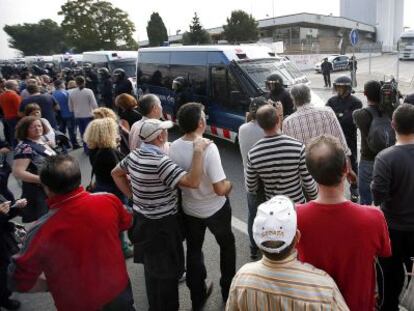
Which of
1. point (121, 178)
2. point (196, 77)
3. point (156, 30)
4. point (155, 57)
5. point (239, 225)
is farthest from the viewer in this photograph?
point (156, 30)

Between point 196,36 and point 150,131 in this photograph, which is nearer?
point 150,131

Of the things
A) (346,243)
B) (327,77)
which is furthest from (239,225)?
(327,77)

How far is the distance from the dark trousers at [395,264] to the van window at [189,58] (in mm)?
7119

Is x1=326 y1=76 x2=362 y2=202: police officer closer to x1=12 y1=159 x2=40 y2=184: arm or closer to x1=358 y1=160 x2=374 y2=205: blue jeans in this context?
x1=358 y1=160 x2=374 y2=205: blue jeans

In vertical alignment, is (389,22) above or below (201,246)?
above

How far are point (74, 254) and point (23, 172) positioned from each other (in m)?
2.31

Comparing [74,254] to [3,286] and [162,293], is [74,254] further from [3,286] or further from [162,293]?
[3,286]

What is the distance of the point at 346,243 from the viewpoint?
194cm

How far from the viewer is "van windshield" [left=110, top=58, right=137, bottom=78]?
19.4 m

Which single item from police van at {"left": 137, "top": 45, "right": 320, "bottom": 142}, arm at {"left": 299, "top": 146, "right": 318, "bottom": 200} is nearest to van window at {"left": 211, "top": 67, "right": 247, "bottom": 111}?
police van at {"left": 137, "top": 45, "right": 320, "bottom": 142}

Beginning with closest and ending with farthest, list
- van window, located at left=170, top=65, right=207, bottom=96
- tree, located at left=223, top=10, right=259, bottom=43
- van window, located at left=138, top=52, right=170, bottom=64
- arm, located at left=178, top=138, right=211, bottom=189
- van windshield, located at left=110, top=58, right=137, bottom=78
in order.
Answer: arm, located at left=178, top=138, right=211, bottom=189, van window, located at left=170, top=65, right=207, bottom=96, van window, located at left=138, top=52, right=170, bottom=64, van windshield, located at left=110, top=58, right=137, bottom=78, tree, located at left=223, top=10, right=259, bottom=43

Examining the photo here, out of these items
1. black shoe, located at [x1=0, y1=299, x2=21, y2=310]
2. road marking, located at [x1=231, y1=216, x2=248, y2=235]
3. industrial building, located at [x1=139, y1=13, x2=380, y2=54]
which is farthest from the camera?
industrial building, located at [x1=139, y1=13, x2=380, y2=54]

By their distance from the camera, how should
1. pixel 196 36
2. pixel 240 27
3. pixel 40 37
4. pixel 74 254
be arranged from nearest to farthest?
pixel 74 254
pixel 196 36
pixel 240 27
pixel 40 37

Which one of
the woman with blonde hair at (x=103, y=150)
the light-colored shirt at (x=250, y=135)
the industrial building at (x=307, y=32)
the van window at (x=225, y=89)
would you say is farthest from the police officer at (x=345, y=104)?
the industrial building at (x=307, y=32)
